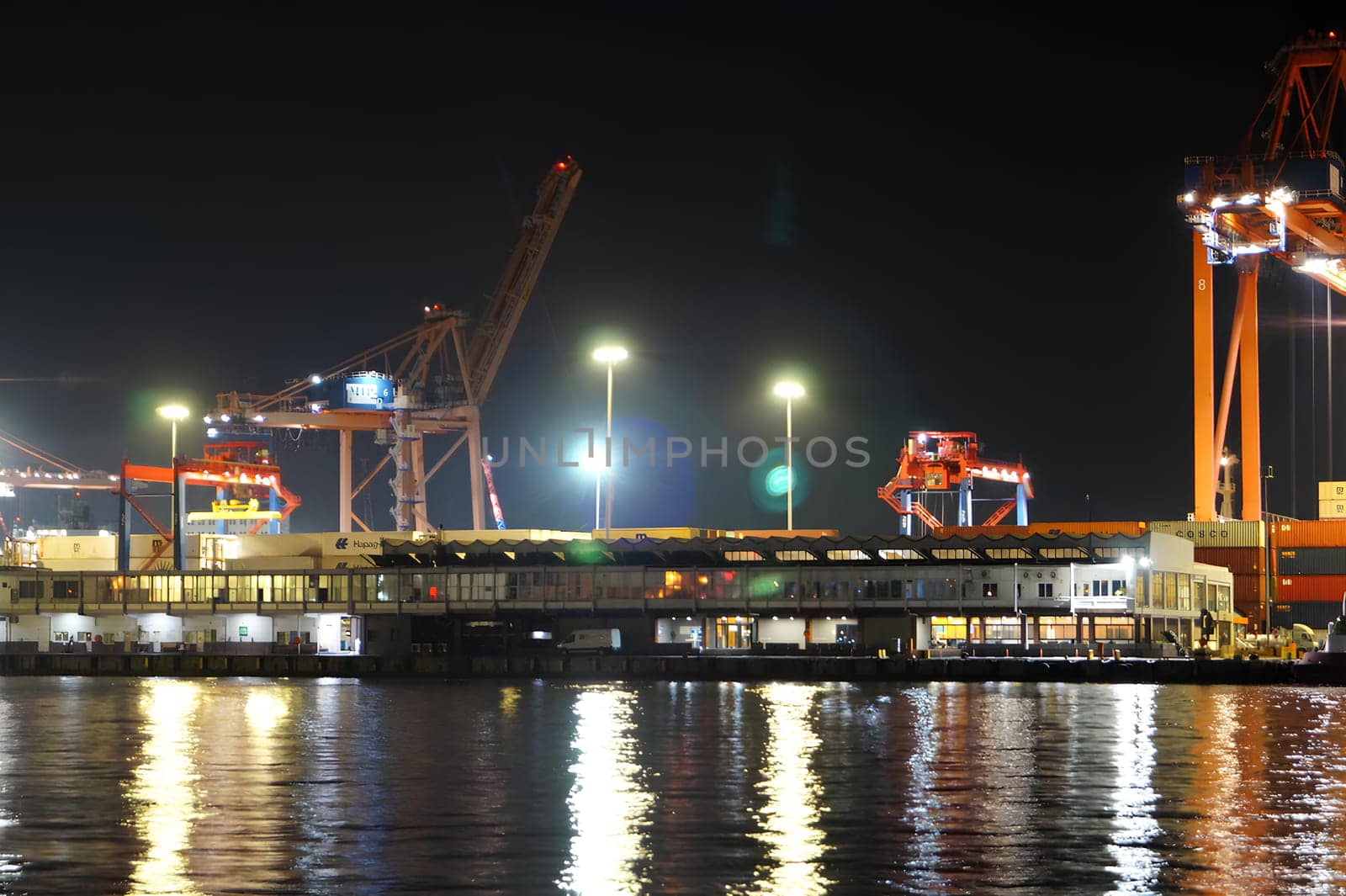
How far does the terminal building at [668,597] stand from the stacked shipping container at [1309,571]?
374 cm

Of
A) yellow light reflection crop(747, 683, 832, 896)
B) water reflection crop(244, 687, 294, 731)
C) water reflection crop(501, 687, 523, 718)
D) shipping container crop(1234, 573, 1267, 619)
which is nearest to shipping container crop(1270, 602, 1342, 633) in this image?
shipping container crop(1234, 573, 1267, 619)

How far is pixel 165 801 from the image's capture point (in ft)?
114

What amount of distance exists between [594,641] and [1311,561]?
47.9 m

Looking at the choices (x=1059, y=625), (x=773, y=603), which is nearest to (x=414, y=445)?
(x=773, y=603)

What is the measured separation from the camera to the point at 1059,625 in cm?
9550

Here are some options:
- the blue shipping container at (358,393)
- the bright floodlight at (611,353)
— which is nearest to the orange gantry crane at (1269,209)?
the bright floodlight at (611,353)

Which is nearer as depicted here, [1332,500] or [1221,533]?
[1221,533]

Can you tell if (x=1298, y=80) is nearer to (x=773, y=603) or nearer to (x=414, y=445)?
(x=773, y=603)

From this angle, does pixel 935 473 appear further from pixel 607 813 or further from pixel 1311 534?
pixel 607 813

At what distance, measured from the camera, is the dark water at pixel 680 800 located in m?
26.4

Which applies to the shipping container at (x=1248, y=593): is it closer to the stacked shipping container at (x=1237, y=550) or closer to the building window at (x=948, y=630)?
the stacked shipping container at (x=1237, y=550)

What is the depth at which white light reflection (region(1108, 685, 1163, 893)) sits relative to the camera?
26.4 metres

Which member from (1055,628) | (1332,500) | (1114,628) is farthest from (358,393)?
(1332,500)

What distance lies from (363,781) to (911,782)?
1222cm
